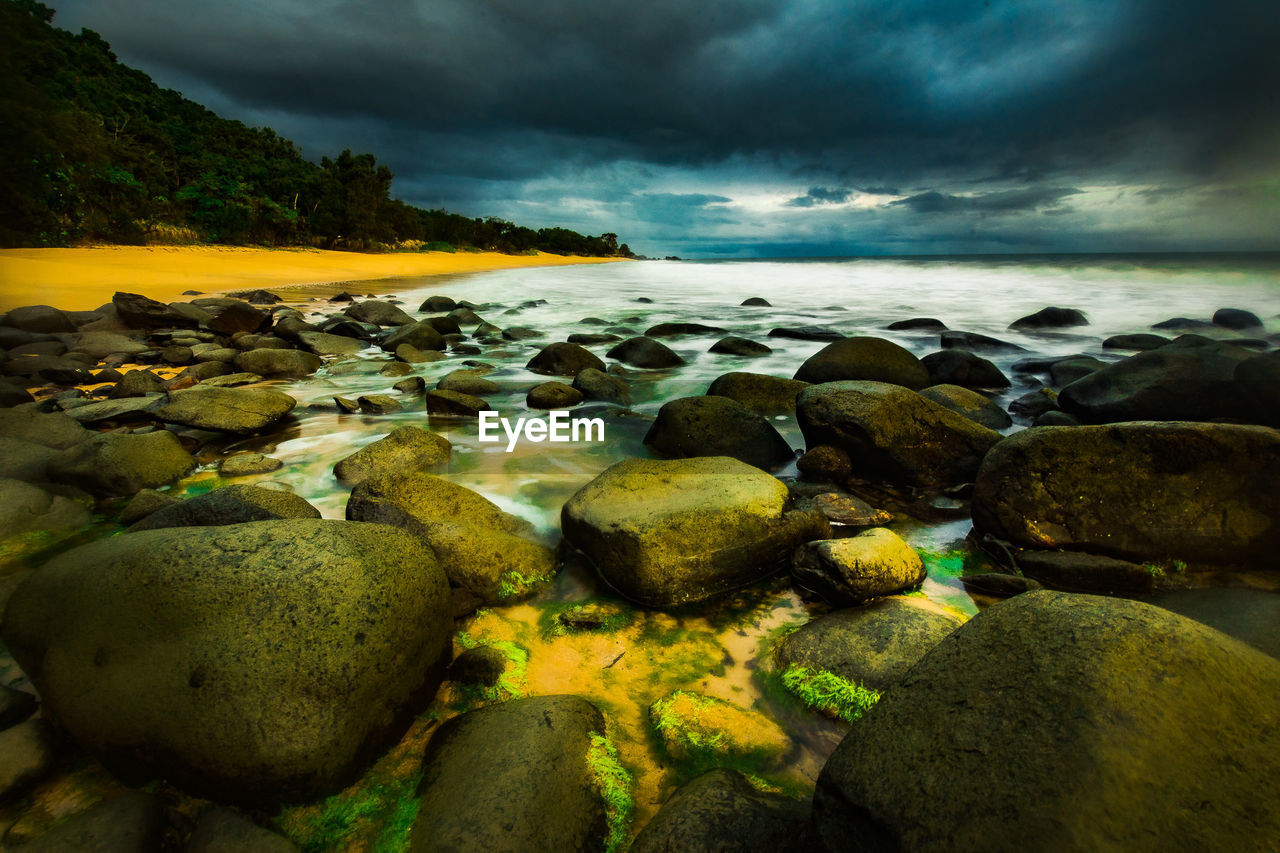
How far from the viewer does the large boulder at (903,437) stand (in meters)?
4.10

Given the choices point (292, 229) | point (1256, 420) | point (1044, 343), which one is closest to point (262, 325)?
point (1256, 420)

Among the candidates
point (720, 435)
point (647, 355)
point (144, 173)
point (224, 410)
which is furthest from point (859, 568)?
point (144, 173)

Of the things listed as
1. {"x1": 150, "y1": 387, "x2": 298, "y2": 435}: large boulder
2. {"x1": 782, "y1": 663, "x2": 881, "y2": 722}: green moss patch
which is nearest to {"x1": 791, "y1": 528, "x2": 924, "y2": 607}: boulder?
{"x1": 782, "y1": 663, "x2": 881, "y2": 722}: green moss patch

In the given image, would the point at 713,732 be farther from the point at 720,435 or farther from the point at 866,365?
the point at 866,365

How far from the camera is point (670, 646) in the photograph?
2.54m

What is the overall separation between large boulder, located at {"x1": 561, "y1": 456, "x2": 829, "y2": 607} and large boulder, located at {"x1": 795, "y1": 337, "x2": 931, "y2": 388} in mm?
3682

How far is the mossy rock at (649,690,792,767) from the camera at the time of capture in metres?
1.98

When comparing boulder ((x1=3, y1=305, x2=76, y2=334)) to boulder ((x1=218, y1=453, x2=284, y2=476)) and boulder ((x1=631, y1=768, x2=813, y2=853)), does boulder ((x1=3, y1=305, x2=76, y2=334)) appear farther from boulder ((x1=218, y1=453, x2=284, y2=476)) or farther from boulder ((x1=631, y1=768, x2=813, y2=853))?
boulder ((x1=631, y1=768, x2=813, y2=853))

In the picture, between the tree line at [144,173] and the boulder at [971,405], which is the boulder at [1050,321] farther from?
the tree line at [144,173]

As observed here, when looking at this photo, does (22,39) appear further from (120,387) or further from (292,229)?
(292,229)

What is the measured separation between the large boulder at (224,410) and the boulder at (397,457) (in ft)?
4.23

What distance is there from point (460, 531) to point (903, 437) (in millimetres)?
3189

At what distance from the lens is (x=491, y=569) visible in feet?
9.34

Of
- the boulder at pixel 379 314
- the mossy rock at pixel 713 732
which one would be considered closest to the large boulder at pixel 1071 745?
the mossy rock at pixel 713 732
